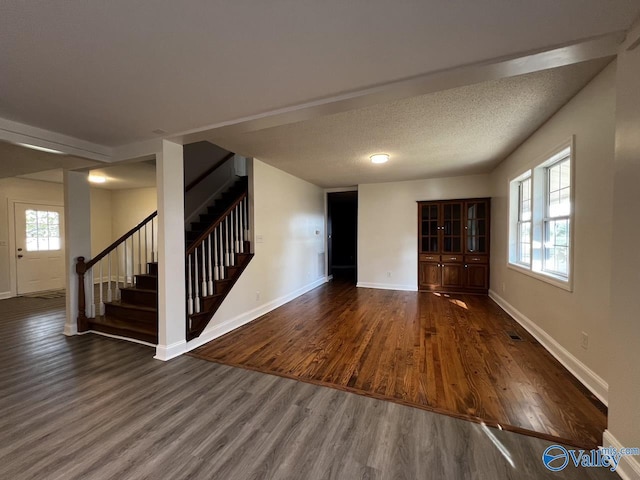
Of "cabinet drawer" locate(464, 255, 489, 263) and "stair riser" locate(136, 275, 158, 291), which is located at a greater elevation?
"cabinet drawer" locate(464, 255, 489, 263)

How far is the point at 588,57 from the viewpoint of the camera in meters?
1.55

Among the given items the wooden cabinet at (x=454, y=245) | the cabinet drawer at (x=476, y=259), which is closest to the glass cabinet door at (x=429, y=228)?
the wooden cabinet at (x=454, y=245)

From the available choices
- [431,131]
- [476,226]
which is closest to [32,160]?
[431,131]

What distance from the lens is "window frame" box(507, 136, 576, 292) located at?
7.88ft

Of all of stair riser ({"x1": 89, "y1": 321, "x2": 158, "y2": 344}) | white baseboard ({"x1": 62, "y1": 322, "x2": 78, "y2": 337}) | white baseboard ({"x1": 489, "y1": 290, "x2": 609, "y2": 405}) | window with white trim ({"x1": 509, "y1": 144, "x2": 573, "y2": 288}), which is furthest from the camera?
white baseboard ({"x1": 62, "y1": 322, "x2": 78, "y2": 337})

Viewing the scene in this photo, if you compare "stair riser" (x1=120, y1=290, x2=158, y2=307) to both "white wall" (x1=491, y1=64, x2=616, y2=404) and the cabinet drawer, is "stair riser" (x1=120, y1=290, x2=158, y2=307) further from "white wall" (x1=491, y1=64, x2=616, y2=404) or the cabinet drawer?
the cabinet drawer

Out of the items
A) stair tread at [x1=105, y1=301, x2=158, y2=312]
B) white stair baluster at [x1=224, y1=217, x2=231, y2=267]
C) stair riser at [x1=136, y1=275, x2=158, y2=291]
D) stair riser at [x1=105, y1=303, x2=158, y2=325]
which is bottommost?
stair riser at [x1=105, y1=303, x2=158, y2=325]

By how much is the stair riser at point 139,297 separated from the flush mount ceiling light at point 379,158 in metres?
3.53

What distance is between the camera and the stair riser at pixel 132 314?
10.7 feet

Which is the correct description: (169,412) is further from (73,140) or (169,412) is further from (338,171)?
(338,171)

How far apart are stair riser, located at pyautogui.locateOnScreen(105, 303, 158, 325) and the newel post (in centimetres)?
26

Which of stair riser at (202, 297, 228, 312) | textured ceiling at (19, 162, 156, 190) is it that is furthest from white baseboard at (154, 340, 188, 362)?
textured ceiling at (19, 162, 156, 190)

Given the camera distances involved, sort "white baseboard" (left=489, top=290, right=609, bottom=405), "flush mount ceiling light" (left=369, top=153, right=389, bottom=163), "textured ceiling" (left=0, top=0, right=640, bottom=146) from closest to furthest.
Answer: "textured ceiling" (left=0, top=0, right=640, bottom=146)
"white baseboard" (left=489, top=290, right=609, bottom=405)
"flush mount ceiling light" (left=369, top=153, right=389, bottom=163)

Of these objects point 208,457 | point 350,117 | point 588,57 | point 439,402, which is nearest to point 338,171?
point 350,117
